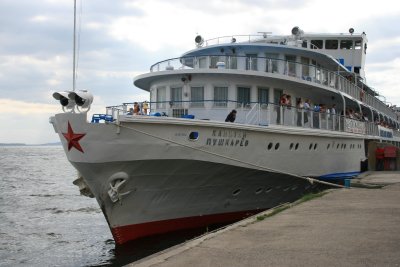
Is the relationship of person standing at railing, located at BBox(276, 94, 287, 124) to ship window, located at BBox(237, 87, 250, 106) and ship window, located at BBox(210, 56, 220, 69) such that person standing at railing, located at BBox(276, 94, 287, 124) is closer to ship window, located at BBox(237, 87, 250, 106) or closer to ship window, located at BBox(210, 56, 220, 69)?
ship window, located at BBox(237, 87, 250, 106)

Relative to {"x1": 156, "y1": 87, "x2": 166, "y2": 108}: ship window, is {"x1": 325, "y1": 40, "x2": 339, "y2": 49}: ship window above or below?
above

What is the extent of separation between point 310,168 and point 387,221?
7.16m

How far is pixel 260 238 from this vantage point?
7418 mm

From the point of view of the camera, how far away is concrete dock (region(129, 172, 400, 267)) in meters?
6.04

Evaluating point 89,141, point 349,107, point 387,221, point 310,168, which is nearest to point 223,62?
point 310,168

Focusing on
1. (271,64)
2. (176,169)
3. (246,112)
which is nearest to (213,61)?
(271,64)

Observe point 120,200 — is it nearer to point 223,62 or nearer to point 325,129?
point 223,62

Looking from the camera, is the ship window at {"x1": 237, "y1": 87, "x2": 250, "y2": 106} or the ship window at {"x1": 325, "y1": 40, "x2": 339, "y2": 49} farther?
the ship window at {"x1": 325, "y1": 40, "x2": 339, "y2": 49}

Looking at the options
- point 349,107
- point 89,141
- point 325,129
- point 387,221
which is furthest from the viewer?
point 349,107

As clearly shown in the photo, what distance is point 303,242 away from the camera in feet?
23.0

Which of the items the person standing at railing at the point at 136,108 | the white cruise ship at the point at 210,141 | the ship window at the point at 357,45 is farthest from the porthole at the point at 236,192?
the ship window at the point at 357,45

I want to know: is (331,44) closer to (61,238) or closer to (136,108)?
(136,108)

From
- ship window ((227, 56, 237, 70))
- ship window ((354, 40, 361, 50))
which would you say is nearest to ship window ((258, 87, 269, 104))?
ship window ((227, 56, 237, 70))

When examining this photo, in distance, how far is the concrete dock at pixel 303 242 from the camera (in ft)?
19.8
